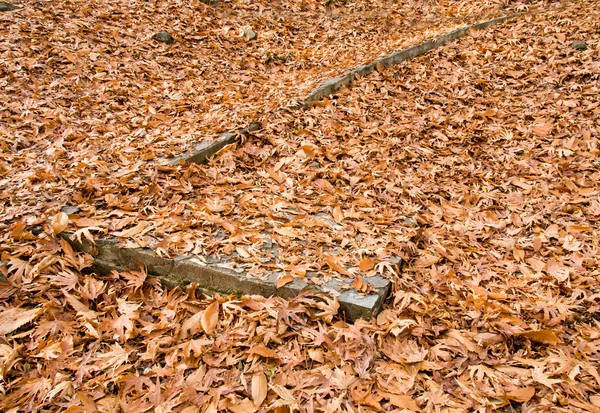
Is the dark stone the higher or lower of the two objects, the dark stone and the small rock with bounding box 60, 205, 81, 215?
the higher

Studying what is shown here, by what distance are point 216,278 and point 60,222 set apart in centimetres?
104

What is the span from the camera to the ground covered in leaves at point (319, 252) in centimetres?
193

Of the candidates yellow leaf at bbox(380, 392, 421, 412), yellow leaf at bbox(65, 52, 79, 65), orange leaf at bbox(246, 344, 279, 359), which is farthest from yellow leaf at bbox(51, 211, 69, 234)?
yellow leaf at bbox(65, 52, 79, 65)

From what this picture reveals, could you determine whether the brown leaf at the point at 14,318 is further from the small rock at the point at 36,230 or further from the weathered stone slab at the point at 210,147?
the weathered stone slab at the point at 210,147

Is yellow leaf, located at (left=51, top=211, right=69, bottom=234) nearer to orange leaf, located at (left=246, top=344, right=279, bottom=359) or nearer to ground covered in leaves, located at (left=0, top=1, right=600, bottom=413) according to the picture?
ground covered in leaves, located at (left=0, top=1, right=600, bottom=413)

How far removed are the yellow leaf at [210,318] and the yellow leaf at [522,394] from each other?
4.60 feet

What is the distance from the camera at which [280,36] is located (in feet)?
22.7

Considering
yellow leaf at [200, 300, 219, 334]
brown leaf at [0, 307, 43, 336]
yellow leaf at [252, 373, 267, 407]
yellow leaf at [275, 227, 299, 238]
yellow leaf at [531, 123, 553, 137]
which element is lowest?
brown leaf at [0, 307, 43, 336]

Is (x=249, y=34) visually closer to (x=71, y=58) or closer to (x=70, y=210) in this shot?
(x=71, y=58)

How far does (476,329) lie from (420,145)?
223cm

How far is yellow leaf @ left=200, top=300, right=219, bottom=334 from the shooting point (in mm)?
2146

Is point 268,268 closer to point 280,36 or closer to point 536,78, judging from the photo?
point 536,78

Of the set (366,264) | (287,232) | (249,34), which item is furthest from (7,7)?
(366,264)

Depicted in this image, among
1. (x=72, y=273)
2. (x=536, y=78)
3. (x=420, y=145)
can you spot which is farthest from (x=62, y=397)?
(x=536, y=78)
